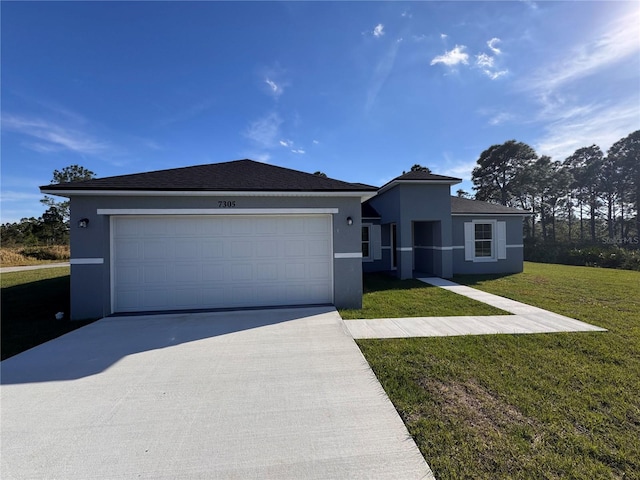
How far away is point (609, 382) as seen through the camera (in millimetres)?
3379

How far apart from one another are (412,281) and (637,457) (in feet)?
28.9

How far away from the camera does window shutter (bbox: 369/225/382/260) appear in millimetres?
13375

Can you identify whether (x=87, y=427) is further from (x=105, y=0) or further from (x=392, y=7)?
(x=392, y=7)

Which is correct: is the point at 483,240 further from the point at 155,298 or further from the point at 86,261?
the point at 86,261

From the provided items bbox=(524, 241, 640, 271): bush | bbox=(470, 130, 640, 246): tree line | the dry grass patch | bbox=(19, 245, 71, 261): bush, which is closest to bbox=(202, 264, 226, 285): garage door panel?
bbox=(524, 241, 640, 271): bush

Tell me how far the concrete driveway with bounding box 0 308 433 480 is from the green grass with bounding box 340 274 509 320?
221 cm

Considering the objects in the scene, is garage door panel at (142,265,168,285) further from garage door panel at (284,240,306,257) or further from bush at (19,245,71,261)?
bush at (19,245,71,261)

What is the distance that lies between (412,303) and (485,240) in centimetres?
823

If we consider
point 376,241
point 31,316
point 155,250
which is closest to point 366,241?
point 376,241

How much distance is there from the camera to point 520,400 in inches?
120

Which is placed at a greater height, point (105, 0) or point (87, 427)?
point (105, 0)

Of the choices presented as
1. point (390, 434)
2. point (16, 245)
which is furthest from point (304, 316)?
point (16, 245)

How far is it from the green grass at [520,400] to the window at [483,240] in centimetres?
785

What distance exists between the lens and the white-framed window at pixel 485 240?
12883 mm
